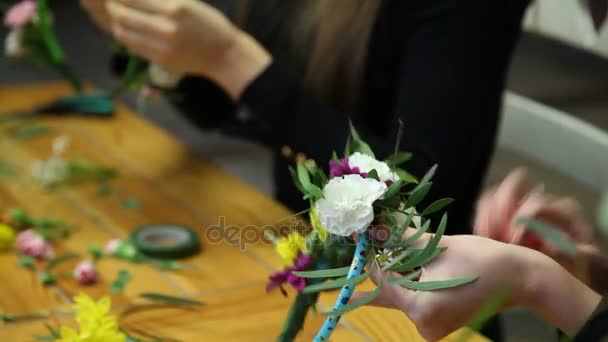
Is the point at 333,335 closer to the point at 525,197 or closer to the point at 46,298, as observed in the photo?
the point at 525,197

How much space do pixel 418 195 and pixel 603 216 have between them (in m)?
0.10

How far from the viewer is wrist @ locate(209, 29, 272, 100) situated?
3.15 ft

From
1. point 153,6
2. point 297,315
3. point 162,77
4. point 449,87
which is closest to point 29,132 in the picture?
point 162,77

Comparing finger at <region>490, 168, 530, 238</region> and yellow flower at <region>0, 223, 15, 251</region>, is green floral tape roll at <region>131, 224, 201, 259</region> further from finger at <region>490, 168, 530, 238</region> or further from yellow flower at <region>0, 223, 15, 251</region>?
finger at <region>490, 168, 530, 238</region>

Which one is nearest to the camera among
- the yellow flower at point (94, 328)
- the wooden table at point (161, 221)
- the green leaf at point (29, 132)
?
the yellow flower at point (94, 328)

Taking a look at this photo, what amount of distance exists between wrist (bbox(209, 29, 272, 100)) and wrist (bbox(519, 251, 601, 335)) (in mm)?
615

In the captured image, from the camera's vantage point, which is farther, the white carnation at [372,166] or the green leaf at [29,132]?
the green leaf at [29,132]

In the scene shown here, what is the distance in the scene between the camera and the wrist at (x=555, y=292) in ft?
1.27

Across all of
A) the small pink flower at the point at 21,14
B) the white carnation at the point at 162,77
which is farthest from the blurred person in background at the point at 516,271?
the small pink flower at the point at 21,14

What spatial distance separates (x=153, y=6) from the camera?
948 mm

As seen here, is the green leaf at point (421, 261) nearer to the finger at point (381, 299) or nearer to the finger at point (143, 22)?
the finger at point (381, 299)

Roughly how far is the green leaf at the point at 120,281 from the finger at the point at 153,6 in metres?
0.30

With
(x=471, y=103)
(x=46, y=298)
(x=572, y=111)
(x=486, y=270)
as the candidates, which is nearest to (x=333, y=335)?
(x=486, y=270)

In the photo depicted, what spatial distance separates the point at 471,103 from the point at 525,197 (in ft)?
1.74
